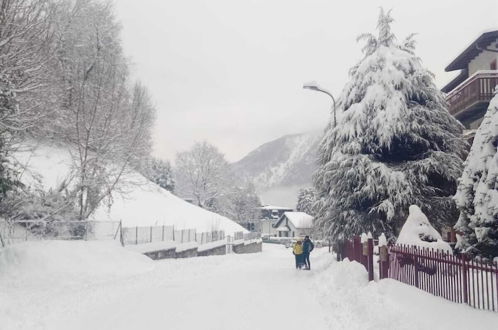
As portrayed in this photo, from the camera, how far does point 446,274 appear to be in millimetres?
9453

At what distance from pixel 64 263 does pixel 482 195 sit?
1601 centimetres

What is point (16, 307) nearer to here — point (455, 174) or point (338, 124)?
point (338, 124)

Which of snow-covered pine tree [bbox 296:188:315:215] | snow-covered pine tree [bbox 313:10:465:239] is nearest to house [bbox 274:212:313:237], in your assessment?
snow-covered pine tree [bbox 296:188:315:215]

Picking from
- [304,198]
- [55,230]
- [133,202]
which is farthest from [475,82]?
→ [304,198]

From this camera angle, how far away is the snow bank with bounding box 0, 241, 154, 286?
16692 mm

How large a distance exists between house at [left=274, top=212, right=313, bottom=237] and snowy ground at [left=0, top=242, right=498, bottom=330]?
77.5 m

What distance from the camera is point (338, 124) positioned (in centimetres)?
2086

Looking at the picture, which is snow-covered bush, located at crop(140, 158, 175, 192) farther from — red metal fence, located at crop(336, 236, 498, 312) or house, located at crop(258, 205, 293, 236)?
red metal fence, located at crop(336, 236, 498, 312)

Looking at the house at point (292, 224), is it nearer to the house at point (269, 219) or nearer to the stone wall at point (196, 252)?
the house at point (269, 219)

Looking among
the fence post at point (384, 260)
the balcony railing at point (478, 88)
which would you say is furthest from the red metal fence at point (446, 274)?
the balcony railing at point (478, 88)

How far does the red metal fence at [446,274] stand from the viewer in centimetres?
835

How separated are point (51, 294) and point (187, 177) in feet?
254

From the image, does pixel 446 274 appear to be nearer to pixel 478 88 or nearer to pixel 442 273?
pixel 442 273

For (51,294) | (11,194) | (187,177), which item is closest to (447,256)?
(51,294)
